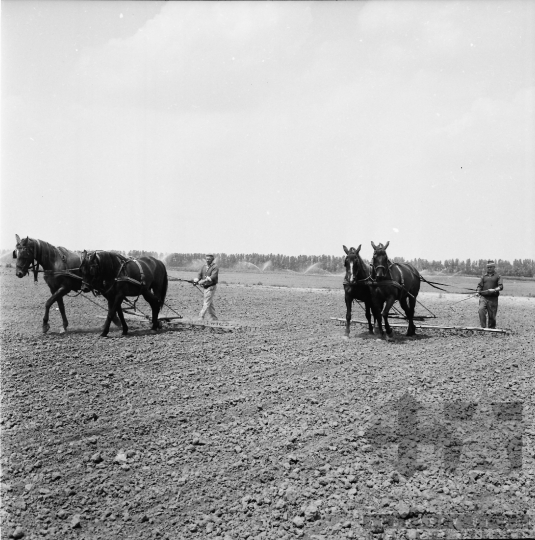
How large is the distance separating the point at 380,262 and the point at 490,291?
138 inches

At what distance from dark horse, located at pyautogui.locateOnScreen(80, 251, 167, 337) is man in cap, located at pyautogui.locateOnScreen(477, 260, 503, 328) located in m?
8.37

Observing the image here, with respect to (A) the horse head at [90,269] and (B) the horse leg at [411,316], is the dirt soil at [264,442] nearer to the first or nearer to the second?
(A) the horse head at [90,269]

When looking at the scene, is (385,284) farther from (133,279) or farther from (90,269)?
(90,269)

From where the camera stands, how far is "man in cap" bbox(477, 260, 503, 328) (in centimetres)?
1209

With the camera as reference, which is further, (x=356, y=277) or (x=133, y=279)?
(x=133, y=279)

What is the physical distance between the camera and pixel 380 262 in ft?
34.9

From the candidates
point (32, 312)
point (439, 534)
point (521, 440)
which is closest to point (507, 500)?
point (439, 534)

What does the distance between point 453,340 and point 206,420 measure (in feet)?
23.0

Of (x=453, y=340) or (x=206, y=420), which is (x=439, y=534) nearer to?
(x=206, y=420)

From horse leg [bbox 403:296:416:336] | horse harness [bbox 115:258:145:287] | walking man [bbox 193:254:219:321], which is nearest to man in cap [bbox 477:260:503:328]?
horse leg [bbox 403:296:416:336]

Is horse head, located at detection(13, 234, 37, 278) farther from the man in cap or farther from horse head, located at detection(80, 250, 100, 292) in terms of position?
the man in cap

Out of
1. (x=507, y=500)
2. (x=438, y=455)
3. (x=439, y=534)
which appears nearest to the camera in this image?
(x=439, y=534)

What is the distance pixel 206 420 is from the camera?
20.0ft

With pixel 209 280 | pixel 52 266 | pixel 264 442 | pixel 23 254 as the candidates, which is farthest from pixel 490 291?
pixel 23 254
